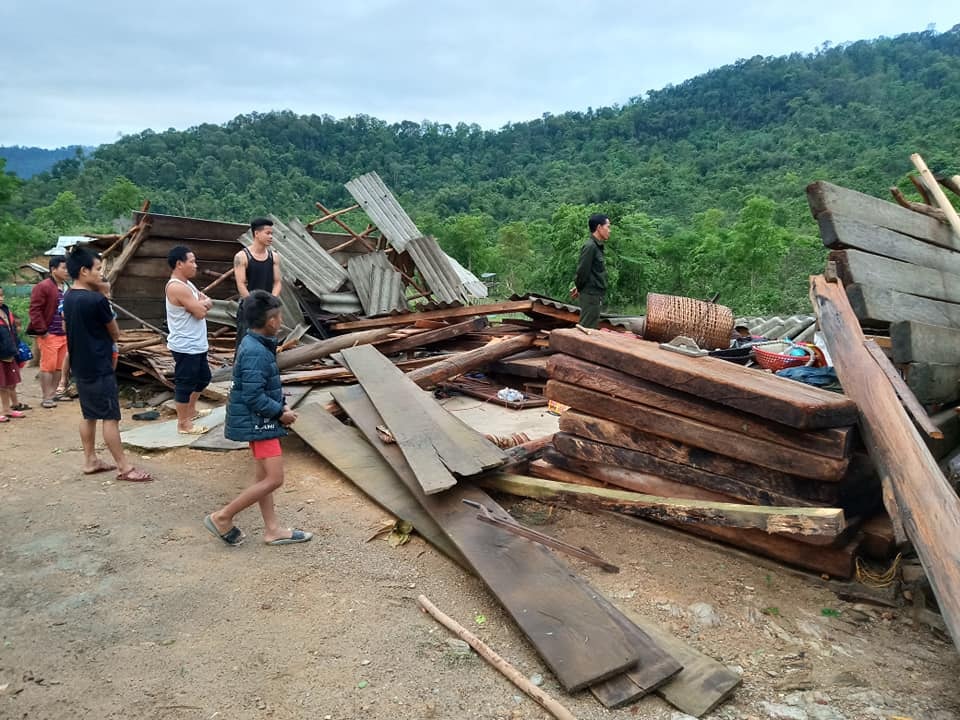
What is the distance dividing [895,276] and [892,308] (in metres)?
0.35

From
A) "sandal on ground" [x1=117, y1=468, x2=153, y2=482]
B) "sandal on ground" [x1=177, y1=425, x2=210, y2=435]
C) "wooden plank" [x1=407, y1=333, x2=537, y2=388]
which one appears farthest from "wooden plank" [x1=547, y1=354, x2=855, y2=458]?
"sandal on ground" [x1=177, y1=425, x2=210, y2=435]

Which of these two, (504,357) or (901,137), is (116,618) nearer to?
(504,357)

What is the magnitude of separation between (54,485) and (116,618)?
238 centimetres

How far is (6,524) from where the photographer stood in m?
4.21

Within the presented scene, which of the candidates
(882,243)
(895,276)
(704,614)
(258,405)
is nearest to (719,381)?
(704,614)

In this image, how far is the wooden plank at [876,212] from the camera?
13.5 feet

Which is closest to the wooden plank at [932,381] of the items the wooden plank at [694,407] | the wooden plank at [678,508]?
the wooden plank at [694,407]

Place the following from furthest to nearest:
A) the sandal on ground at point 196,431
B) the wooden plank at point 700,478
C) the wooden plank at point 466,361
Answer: the wooden plank at point 466,361 → the sandal on ground at point 196,431 → the wooden plank at point 700,478

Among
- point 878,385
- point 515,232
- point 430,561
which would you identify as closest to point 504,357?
point 430,561

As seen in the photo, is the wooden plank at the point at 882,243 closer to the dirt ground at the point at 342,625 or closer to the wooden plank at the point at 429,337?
the dirt ground at the point at 342,625

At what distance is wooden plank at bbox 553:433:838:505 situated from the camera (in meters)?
3.41

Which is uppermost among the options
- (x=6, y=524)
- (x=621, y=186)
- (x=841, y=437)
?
(x=621, y=186)

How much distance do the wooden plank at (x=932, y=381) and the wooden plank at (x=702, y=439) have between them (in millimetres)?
997

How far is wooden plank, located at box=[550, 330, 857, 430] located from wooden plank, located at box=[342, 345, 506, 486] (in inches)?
37.2
